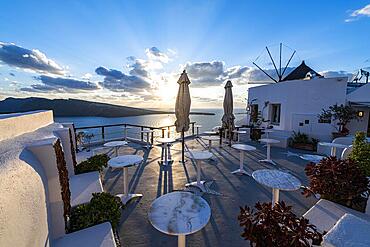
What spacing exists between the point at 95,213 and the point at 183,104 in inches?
179

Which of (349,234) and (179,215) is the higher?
(349,234)

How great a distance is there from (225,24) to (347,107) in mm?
7111

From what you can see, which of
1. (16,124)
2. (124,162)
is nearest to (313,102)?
(124,162)

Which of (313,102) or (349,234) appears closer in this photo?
(349,234)

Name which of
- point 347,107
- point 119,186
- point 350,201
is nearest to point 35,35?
point 119,186

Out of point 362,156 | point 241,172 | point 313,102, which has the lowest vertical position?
point 241,172

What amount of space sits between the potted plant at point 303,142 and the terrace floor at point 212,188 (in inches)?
58.4

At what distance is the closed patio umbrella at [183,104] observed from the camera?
20.9 ft

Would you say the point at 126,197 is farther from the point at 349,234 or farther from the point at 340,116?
the point at 340,116

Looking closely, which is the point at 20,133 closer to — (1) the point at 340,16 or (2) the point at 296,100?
(1) the point at 340,16

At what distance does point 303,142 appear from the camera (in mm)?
8406

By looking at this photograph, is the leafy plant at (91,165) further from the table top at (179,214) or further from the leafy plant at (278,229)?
the leafy plant at (278,229)

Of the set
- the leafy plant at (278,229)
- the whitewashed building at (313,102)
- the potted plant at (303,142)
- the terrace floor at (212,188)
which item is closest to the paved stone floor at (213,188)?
the terrace floor at (212,188)

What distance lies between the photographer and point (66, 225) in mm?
2246
